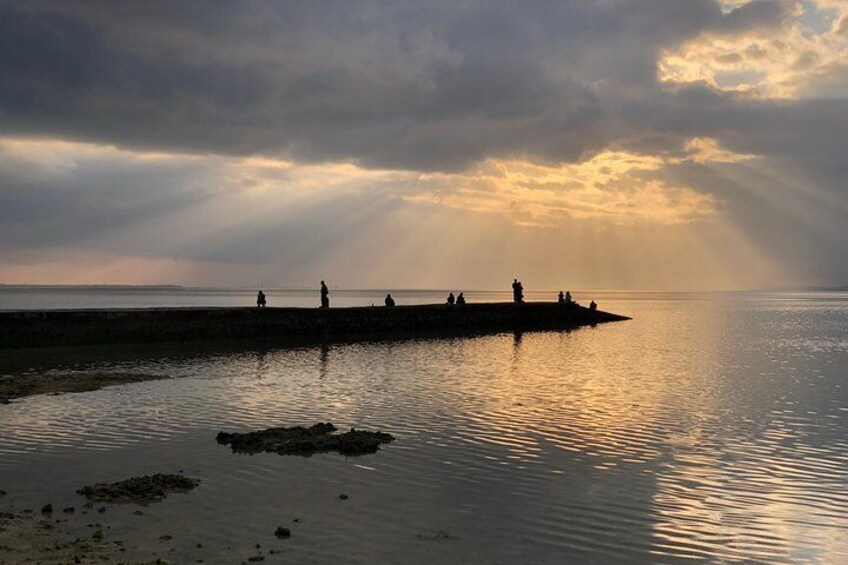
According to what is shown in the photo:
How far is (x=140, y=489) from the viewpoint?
1298 cm

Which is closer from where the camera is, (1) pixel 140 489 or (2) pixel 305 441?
(1) pixel 140 489

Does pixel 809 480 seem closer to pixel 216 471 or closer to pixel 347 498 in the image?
pixel 347 498

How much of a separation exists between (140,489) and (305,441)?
15.0 ft

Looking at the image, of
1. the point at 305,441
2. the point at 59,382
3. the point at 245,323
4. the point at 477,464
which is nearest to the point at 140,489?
the point at 305,441

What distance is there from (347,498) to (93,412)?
11.9 m

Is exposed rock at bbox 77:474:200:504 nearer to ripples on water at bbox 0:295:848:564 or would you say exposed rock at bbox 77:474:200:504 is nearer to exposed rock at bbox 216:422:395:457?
ripples on water at bbox 0:295:848:564

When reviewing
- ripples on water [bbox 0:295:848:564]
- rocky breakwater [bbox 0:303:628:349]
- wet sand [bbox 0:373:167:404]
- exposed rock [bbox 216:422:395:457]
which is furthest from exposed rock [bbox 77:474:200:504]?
rocky breakwater [bbox 0:303:628:349]

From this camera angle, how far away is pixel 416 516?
1198cm

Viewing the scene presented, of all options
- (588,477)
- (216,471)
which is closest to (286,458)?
(216,471)

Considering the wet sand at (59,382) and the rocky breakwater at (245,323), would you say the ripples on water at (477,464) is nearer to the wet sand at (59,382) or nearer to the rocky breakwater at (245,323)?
the wet sand at (59,382)

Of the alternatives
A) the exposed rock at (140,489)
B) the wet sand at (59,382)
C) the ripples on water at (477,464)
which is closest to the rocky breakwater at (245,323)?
the wet sand at (59,382)

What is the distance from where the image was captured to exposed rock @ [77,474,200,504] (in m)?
12.6

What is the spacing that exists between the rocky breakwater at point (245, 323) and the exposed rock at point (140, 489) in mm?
33049

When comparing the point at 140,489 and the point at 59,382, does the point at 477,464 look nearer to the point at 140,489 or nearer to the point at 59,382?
the point at 140,489
